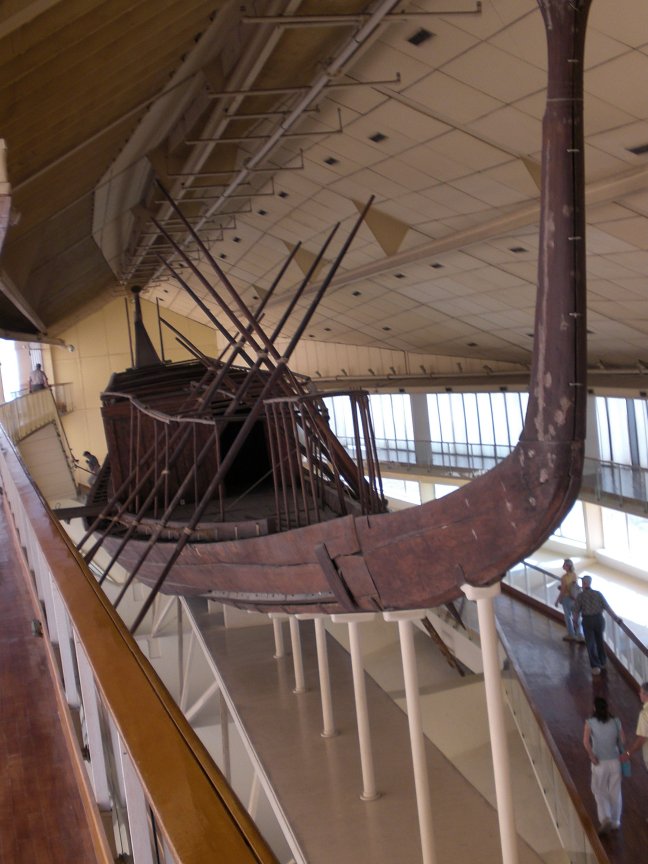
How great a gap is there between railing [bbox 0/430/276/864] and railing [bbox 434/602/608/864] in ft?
13.5

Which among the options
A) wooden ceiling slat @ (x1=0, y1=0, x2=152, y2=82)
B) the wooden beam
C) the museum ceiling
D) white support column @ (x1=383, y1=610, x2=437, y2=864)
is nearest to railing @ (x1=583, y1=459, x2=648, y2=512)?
the museum ceiling

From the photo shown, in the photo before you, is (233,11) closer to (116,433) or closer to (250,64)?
(250,64)

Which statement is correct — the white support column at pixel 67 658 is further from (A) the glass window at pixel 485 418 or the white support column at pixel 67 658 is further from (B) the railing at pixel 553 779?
(A) the glass window at pixel 485 418

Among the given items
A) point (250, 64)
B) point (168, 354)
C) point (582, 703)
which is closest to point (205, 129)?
point (250, 64)

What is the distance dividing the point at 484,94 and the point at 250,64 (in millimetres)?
2449

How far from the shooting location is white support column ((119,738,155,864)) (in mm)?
1501

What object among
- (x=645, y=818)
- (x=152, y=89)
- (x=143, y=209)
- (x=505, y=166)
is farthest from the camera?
(x=143, y=209)

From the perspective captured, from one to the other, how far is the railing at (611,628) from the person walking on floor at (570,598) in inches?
16.0

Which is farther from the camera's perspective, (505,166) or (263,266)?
(263,266)

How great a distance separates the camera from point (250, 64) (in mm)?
9266

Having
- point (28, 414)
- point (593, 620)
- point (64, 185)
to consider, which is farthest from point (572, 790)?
point (28, 414)

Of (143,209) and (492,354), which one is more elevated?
(143,209)

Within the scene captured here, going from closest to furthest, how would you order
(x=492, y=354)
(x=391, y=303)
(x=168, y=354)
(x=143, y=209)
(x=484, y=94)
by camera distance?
(x=484, y=94) < (x=143, y=209) < (x=391, y=303) < (x=492, y=354) < (x=168, y=354)

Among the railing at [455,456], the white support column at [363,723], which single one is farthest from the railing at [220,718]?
the railing at [455,456]
